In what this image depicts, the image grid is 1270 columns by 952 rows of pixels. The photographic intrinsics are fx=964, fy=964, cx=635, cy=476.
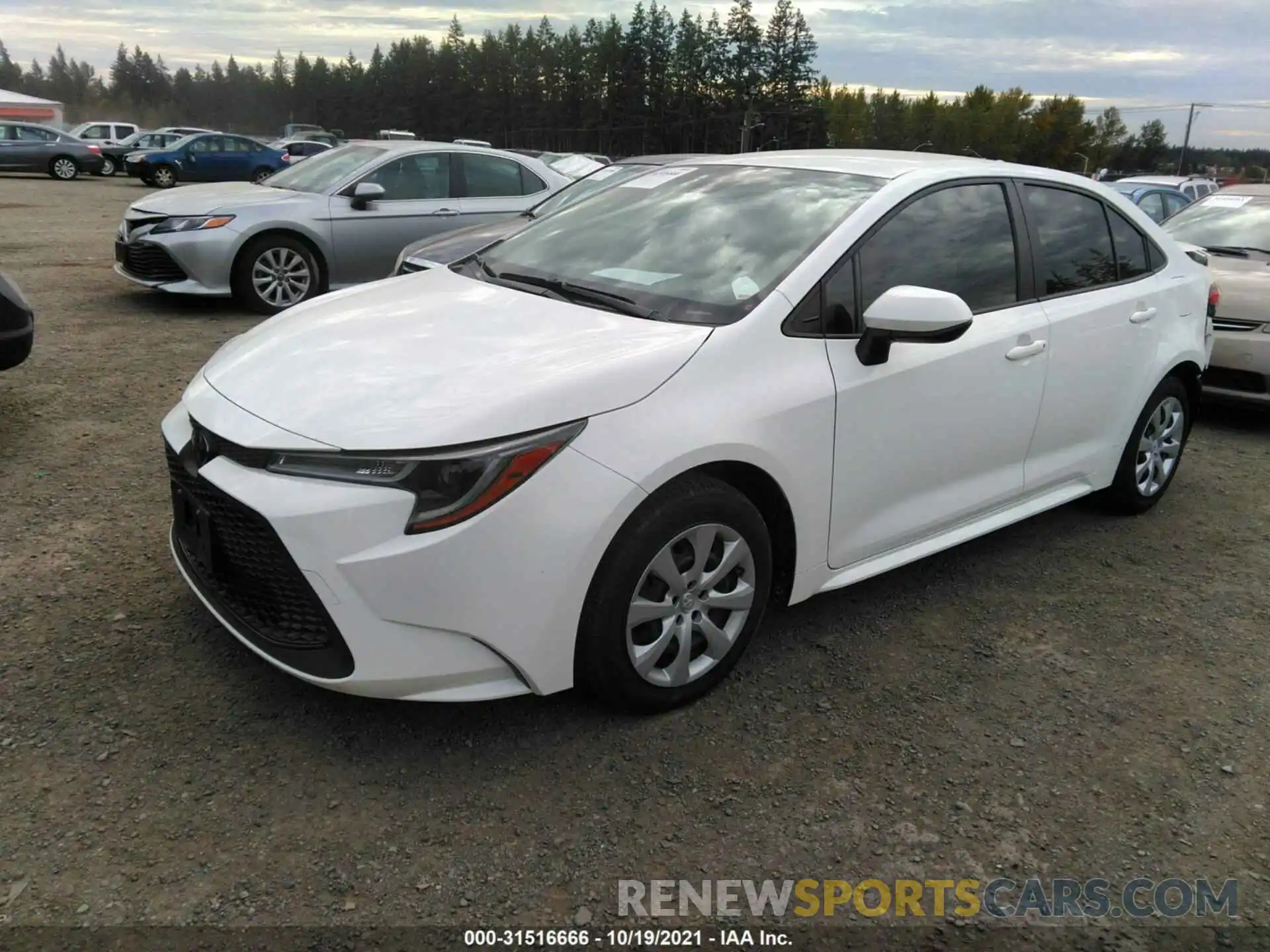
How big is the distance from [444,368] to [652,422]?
60 centimetres

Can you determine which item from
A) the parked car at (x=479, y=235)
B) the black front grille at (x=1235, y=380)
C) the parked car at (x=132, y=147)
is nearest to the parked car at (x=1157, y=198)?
the black front grille at (x=1235, y=380)

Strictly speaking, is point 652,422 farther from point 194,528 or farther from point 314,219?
point 314,219

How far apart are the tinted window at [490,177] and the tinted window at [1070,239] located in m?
6.09

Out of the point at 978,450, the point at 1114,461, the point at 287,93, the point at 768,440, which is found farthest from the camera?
the point at 287,93

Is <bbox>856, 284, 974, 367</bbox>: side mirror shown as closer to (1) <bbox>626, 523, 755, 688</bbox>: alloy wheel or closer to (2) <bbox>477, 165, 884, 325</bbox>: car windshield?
(2) <bbox>477, 165, 884, 325</bbox>: car windshield

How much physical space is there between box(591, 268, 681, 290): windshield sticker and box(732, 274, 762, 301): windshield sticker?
0.22 meters

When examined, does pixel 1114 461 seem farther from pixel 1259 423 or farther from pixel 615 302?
pixel 1259 423

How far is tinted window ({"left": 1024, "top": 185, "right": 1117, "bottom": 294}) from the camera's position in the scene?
393cm

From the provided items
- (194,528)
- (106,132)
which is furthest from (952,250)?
(106,132)

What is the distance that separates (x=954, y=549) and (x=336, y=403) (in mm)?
2858

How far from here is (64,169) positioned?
28.2m

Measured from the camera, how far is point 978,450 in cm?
363

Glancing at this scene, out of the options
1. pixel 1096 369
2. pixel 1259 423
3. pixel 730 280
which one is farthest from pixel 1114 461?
pixel 1259 423

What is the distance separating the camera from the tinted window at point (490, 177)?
9.00 metres
